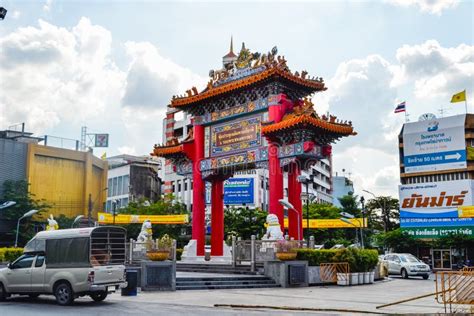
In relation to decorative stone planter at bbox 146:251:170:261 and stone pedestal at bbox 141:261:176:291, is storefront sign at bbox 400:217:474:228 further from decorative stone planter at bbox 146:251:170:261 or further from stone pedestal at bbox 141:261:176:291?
stone pedestal at bbox 141:261:176:291

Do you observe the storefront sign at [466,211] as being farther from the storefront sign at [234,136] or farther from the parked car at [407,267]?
the storefront sign at [234,136]

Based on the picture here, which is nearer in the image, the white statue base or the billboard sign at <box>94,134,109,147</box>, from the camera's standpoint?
the white statue base

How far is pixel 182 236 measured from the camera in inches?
2366

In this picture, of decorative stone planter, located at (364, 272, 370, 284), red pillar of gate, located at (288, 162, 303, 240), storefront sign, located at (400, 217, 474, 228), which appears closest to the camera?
decorative stone planter, located at (364, 272, 370, 284)

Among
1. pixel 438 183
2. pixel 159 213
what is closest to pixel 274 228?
pixel 438 183

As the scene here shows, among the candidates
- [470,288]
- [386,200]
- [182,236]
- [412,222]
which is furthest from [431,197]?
[470,288]

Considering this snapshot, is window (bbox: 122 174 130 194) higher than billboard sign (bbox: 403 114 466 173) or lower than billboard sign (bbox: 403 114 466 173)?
lower

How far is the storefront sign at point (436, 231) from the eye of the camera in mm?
50594

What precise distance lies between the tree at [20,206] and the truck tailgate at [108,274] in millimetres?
42098

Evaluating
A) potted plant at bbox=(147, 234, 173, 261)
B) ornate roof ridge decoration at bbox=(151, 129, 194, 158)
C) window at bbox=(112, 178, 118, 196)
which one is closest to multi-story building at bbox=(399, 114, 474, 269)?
ornate roof ridge decoration at bbox=(151, 129, 194, 158)

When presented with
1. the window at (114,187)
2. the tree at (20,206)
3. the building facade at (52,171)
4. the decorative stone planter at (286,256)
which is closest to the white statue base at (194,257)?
the decorative stone planter at (286,256)

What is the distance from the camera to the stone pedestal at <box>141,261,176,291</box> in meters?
20.3

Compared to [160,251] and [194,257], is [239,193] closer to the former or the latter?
[194,257]

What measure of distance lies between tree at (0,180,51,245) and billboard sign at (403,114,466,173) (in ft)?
133
